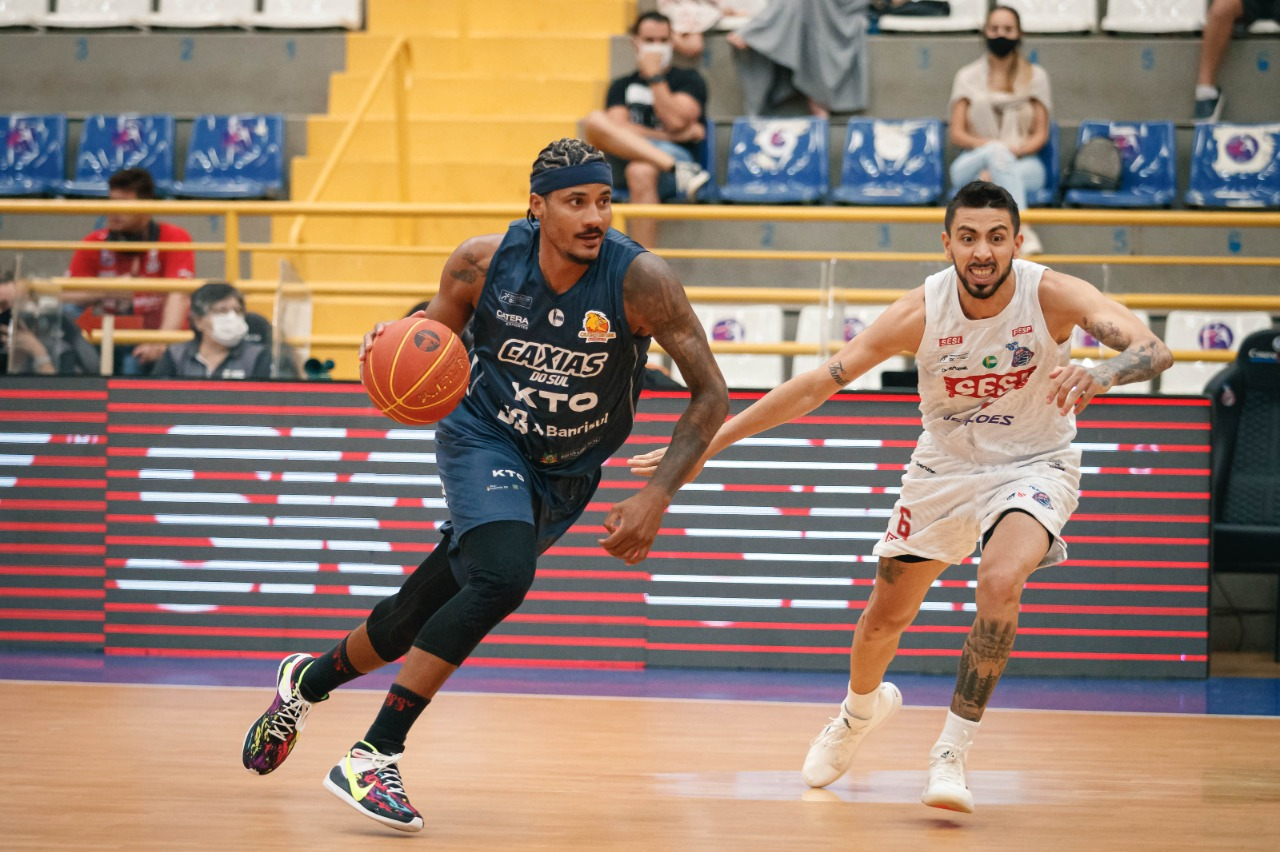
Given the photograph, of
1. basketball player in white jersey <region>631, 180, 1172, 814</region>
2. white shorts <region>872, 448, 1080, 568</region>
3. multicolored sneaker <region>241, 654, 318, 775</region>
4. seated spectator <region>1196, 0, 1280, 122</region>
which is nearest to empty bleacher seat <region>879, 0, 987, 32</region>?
seated spectator <region>1196, 0, 1280, 122</region>

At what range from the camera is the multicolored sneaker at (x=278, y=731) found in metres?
4.82

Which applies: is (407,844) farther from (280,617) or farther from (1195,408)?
(1195,408)

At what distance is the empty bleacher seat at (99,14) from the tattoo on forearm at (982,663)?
11.0m

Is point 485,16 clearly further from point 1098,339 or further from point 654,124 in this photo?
point 1098,339

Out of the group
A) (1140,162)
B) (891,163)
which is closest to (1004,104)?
(891,163)

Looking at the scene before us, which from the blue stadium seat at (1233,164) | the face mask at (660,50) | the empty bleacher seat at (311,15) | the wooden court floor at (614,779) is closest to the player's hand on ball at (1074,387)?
the wooden court floor at (614,779)

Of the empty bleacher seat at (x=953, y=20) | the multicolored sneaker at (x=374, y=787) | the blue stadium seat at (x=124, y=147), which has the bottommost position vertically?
the multicolored sneaker at (x=374, y=787)

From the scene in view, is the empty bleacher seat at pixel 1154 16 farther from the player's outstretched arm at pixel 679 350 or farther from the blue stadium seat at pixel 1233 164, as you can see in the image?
the player's outstretched arm at pixel 679 350

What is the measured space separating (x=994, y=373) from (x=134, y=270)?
19.8 feet

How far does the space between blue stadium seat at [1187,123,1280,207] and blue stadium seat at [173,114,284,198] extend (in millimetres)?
7309

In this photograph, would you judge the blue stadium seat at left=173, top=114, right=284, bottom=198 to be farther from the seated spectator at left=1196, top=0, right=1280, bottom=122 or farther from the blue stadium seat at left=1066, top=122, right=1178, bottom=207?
the seated spectator at left=1196, top=0, right=1280, bottom=122

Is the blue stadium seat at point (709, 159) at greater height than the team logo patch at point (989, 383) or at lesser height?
greater

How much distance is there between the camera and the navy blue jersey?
4676 mm

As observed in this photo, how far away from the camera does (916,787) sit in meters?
5.26
